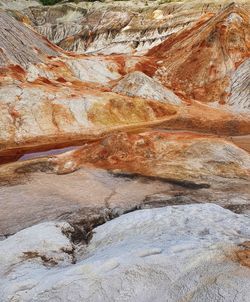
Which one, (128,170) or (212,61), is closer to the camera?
(128,170)

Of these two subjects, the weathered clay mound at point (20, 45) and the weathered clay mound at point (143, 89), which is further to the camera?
the weathered clay mound at point (20, 45)

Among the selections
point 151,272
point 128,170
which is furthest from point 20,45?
point 151,272

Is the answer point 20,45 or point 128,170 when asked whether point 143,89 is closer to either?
point 20,45

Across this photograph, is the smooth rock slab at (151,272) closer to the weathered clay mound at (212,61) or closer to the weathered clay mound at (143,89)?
the weathered clay mound at (143,89)

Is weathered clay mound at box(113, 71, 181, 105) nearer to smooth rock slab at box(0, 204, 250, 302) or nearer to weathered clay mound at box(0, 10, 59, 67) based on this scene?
weathered clay mound at box(0, 10, 59, 67)

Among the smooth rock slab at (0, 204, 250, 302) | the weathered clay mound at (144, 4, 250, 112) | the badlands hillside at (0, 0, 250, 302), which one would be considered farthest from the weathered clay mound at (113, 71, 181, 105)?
the smooth rock slab at (0, 204, 250, 302)

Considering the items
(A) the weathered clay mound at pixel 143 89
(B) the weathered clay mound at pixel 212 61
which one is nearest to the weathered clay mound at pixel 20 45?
(A) the weathered clay mound at pixel 143 89
